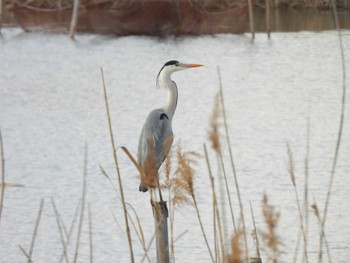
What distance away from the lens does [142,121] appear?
11453 mm

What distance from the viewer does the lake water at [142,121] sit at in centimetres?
730

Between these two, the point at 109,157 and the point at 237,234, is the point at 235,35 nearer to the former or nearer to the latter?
the point at 109,157

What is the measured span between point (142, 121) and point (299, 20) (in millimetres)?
8905

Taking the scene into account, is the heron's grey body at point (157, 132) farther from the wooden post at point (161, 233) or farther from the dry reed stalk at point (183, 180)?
the dry reed stalk at point (183, 180)

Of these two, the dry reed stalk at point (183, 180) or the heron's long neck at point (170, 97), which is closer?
the dry reed stalk at point (183, 180)

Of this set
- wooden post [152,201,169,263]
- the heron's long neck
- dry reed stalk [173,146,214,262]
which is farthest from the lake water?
the heron's long neck

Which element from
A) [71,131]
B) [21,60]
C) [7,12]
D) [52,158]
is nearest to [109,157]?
[52,158]

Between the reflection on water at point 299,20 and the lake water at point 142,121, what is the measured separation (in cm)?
62

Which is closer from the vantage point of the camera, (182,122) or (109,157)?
(109,157)

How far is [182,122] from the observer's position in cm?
1141

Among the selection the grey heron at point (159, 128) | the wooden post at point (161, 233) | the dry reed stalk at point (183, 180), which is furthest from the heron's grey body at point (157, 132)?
the dry reed stalk at point (183, 180)

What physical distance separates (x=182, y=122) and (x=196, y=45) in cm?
627

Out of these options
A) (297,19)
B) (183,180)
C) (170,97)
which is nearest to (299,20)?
(297,19)

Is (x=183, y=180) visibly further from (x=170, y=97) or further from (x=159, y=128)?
(x=170, y=97)
